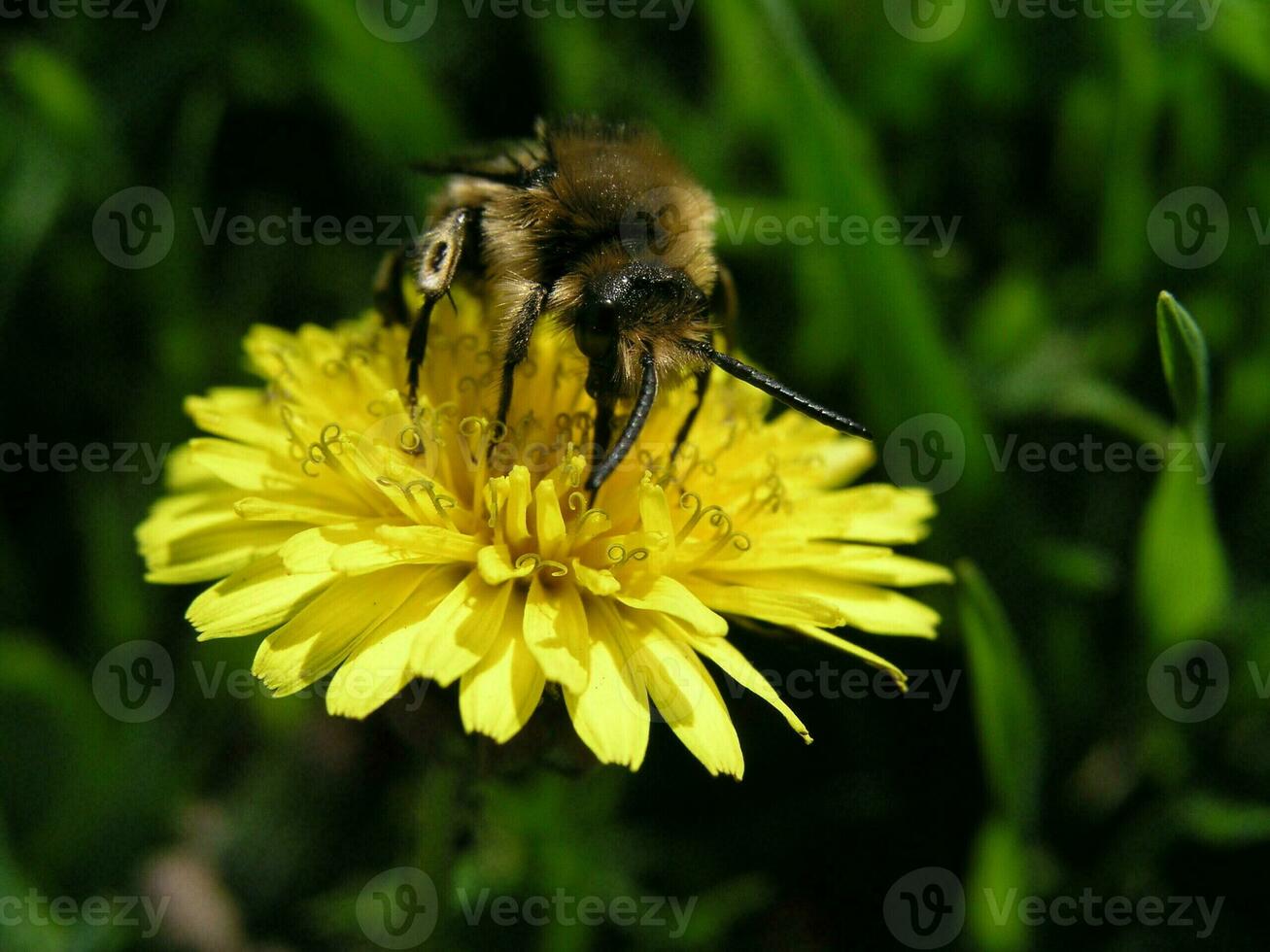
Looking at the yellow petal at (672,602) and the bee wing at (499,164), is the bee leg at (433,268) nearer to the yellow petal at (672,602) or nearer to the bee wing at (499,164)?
the bee wing at (499,164)

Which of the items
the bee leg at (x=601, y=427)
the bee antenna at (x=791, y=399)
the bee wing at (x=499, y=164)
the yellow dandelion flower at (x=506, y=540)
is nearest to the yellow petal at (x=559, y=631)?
the yellow dandelion flower at (x=506, y=540)

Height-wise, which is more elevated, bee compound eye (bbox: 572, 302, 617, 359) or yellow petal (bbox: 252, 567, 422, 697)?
bee compound eye (bbox: 572, 302, 617, 359)

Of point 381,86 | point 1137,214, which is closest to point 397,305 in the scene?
point 381,86

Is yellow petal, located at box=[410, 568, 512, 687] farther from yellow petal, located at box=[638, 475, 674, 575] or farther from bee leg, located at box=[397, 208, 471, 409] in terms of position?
bee leg, located at box=[397, 208, 471, 409]

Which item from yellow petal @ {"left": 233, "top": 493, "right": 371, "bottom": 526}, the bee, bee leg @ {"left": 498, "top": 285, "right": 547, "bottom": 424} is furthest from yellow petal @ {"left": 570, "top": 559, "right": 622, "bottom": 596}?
yellow petal @ {"left": 233, "top": 493, "right": 371, "bottom": 526}

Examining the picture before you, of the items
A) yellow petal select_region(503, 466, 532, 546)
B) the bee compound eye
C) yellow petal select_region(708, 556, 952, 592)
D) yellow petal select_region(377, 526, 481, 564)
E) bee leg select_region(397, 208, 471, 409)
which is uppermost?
bee leg select_region(397, 208, 471, 409)

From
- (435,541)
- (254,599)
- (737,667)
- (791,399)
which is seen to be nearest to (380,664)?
(435,541)

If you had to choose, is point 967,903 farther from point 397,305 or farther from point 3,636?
point 3,636
